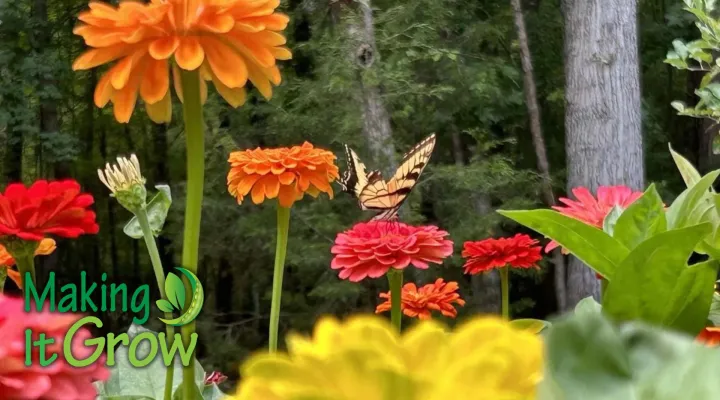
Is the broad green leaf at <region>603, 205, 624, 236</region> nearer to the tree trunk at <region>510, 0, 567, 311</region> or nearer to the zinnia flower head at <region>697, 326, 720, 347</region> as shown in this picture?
the zinnia flower head at <region>697, 326, 720, 347</region>

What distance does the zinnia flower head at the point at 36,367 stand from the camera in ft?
0.63

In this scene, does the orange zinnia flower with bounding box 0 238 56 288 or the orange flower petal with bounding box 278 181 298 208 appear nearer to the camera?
the orange zinnia flower with bounding box 0 238 56 288

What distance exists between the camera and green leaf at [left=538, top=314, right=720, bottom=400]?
0.39 feet

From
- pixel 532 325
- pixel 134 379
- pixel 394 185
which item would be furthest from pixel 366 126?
pixel 532 325

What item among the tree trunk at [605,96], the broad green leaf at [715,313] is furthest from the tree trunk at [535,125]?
the broad green leaf at [715,313]

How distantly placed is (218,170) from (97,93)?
2515mm

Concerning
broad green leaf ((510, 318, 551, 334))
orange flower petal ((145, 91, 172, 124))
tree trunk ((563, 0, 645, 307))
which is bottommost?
broad green leaf ((510, 318, 551, 334))

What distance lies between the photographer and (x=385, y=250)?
25.4 inches

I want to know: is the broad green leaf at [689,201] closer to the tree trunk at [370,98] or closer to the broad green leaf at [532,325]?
the broad green leaf at [532,325]

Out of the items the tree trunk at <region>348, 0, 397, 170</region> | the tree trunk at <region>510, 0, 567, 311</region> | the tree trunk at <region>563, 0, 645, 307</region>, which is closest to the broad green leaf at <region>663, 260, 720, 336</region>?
the tree trunk at <region>563, 0, 645, 307</region>

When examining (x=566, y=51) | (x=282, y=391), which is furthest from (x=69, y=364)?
(x=566, y=51)

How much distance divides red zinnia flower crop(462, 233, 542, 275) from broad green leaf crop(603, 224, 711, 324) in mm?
656

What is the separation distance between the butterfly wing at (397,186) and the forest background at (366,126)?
134 centimetres

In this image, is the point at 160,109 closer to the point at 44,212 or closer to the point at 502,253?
the point at 44,212
